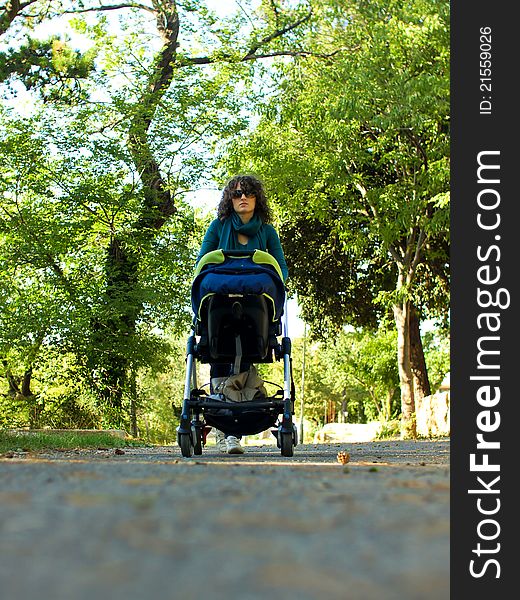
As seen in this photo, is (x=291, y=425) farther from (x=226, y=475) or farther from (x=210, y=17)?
(x=210, y=17)

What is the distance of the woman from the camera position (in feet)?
25.1

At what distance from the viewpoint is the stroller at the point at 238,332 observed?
22.2ft

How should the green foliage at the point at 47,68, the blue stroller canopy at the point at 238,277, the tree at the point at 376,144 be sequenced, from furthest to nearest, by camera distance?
the green foliage at the point at 47,68, the tree at the point at 376,144, the blue stroller canopy at the point at 238,277

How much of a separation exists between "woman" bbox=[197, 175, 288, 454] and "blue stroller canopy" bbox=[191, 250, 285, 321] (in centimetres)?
64

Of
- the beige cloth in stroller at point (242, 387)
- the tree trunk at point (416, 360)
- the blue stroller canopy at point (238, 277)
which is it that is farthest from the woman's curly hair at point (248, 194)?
the tree trunk at point (416, 360)

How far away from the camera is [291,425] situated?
22.9ft

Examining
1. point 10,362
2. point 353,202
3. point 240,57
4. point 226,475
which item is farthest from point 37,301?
point 226,475

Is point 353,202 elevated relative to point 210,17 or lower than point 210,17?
lower

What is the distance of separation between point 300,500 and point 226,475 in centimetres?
114

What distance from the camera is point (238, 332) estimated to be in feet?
23.4

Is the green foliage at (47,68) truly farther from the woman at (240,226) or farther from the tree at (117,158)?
the woman at (240,226)

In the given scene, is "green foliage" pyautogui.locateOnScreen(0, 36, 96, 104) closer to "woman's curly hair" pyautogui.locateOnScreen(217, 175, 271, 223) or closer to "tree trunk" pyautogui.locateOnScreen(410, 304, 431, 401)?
"tree trunk" pyautogui.locateOnScreen(410, 304, 431, 401)

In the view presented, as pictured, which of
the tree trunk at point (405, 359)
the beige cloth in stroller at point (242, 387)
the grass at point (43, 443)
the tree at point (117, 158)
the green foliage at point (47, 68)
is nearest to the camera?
the beige cloth in stroller at point (242, 387)

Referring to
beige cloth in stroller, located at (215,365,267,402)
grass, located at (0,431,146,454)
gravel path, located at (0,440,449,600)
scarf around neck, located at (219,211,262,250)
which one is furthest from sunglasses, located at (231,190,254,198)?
gravel path, located at (0,440,449,600)
